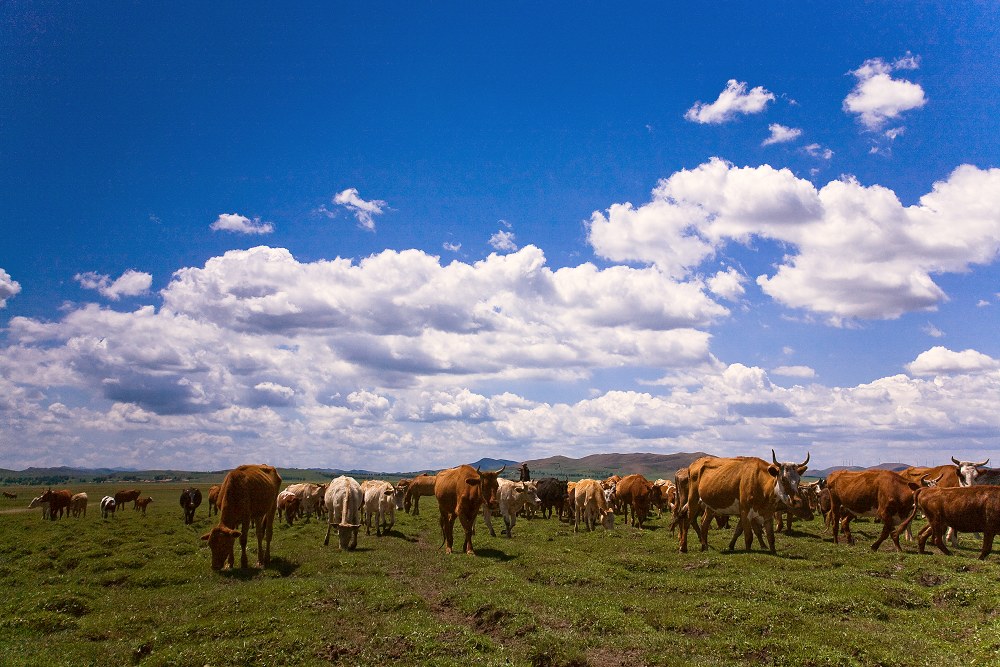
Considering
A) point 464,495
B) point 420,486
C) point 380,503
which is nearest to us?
point 464,495

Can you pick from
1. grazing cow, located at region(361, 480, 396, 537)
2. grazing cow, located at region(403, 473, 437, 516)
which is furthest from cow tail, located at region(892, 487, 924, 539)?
grazing cow, located at region(403, 473, 437, 516)

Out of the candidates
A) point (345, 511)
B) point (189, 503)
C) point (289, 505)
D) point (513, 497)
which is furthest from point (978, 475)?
point (189, 503)

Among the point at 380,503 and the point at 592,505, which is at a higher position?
the point at 380,503

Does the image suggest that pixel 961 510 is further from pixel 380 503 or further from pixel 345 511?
pixel 380 503

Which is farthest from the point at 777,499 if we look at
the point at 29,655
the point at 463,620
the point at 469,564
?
the point at 29,655

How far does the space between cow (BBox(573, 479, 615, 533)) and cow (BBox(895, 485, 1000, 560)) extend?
48.9 feet

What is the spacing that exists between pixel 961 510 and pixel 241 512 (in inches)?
1053

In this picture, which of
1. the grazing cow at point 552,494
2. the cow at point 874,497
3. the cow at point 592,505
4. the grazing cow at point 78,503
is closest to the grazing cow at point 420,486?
the grazing cow at point 552,494

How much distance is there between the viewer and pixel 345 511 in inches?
1123

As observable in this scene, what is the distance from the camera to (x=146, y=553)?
83.1 feet

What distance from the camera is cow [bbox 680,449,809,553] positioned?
71.5 feet

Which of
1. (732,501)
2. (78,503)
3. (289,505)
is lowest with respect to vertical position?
(78,503)

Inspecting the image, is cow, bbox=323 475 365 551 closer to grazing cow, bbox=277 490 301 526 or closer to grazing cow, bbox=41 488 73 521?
grazing cow, bbox=277 490 301 526

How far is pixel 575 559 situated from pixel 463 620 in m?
8.42
